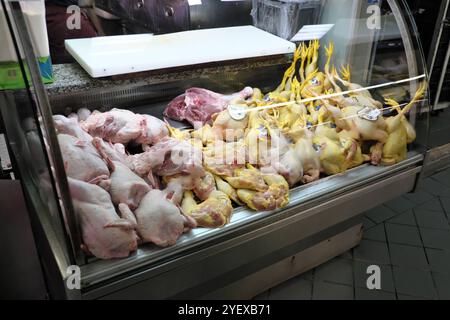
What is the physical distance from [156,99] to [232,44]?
54 centimetres

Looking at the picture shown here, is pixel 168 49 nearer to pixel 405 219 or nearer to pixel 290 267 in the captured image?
pixel 290 267

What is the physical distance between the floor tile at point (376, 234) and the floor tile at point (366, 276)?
0.97 ft

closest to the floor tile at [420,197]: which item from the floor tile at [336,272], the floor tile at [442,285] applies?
the floor tile at [442,285]

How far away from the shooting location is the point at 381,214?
3133 mm

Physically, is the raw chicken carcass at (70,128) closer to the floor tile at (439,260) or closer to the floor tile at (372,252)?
the floor tile at (372,252)

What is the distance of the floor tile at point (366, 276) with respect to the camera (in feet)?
7.91

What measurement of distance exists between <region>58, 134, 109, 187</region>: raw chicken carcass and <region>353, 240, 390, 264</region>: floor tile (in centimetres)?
187

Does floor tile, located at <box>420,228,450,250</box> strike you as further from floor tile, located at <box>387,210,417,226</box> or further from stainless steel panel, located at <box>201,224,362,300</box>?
stainless steel panel, located at <box>201,224,362,300</box>

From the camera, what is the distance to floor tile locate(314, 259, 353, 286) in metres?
2.46

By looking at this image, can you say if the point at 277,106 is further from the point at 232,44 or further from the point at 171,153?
the point at 171,153

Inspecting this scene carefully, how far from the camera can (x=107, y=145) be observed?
1674mm

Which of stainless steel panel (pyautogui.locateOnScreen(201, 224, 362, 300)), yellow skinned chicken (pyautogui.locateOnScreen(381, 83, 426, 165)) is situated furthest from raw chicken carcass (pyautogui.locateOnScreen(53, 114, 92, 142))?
yellow skinned chicken (pyautogui.locateOnScreen(381, 83, 426, 165))

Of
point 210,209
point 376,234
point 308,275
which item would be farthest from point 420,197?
point 210,209

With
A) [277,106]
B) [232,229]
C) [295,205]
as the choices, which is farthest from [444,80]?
[232,229]
